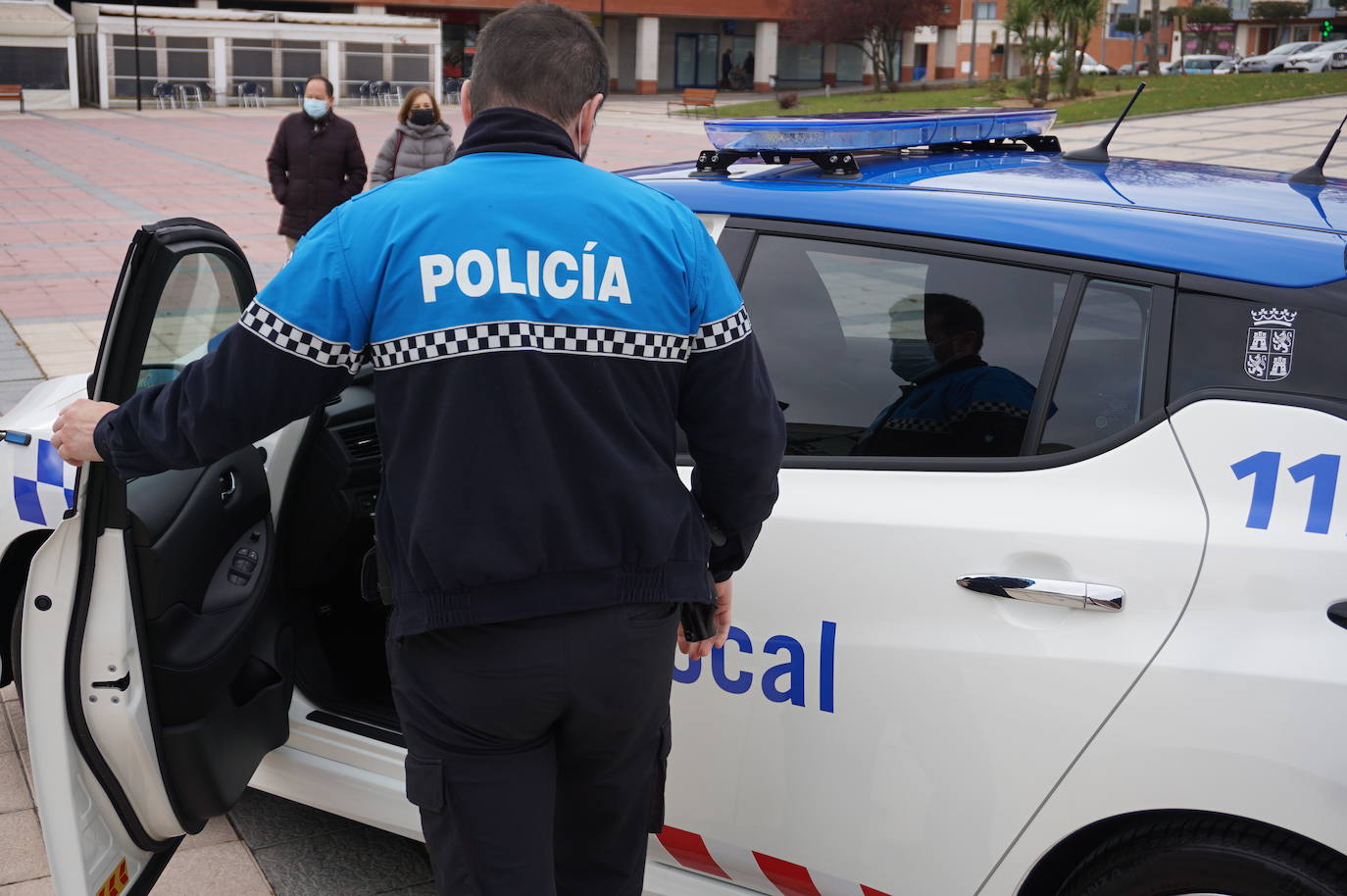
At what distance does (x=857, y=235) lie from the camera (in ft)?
7.52

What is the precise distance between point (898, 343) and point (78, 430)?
1.36 metres

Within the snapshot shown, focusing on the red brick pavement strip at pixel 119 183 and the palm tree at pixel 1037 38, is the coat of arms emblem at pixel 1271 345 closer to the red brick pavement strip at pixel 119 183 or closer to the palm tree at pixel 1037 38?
the red brick pavement strip at pixel 119 183

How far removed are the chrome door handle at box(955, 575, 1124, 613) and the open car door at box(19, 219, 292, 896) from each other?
1.36 metres

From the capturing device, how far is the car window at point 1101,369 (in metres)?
2.02

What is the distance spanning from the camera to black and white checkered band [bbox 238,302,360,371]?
175cm

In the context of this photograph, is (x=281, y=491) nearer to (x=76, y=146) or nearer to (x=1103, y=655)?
(x=1103, y=655)

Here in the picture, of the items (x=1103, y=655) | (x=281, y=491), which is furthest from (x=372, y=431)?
(x=1103, y=655)

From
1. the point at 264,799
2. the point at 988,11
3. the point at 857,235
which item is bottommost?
the point at 264,799

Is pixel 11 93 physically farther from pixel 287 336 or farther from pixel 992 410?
pixel 992 410

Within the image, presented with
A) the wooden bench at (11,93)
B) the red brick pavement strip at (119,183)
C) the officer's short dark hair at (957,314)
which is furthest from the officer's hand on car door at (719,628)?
the wooden bench at (11,93)

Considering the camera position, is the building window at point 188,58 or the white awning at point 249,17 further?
the building window at point 188,58

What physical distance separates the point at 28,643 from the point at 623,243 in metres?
1.21

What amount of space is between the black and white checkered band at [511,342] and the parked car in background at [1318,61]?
52.4 m

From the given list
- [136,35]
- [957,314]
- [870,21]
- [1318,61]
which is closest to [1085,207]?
[957,314]
